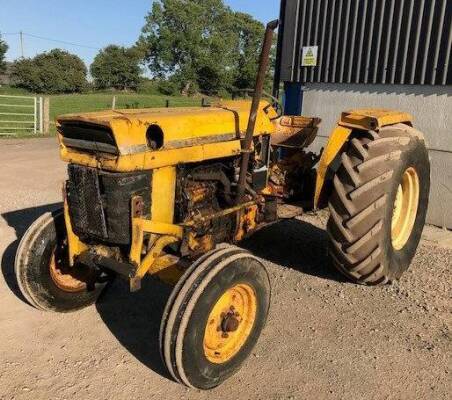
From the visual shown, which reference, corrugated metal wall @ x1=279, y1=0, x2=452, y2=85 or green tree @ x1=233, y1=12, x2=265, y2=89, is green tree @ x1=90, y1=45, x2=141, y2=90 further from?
corrugated metal wall @ x1=279, y1=0, x2=452, y2=85

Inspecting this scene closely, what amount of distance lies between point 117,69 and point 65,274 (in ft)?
210

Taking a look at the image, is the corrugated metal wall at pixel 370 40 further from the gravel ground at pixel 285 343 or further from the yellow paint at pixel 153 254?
the yellow paint at pixel 153 254

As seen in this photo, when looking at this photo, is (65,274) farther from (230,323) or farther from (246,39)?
(246,39)

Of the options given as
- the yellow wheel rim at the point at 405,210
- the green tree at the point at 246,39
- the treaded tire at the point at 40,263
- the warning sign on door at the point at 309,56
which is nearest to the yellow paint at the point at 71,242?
the treaded tire at the point at 40,263

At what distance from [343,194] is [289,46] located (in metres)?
4.65

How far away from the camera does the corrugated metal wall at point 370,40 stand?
6082 millimetres

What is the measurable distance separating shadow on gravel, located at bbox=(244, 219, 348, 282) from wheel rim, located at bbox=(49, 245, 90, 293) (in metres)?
2.00

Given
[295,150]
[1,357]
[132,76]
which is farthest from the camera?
[132,76]

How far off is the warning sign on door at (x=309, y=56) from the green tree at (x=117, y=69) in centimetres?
5779

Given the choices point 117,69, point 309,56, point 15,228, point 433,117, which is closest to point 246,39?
point 117,69

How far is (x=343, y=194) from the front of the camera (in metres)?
3.71

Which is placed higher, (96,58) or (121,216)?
(96,58)

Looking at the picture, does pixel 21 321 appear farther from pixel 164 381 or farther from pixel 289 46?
pixel 289 46

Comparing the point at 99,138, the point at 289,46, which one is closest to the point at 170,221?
the point at 99,138
